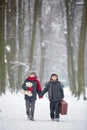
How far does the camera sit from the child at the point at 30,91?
9773 millimetres

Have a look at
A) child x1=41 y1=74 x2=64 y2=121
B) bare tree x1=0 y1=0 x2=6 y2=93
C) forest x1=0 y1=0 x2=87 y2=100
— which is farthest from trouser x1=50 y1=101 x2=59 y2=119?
bare tree x1=0 y1=0 x2=6 y2=93

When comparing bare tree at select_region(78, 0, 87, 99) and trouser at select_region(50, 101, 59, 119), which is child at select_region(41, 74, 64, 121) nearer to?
trouser at select_region(50, 101, 59, 119)

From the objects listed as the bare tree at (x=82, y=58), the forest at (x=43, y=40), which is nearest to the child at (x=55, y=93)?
the forest at (x=43, y=40)

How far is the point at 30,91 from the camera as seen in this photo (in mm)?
9789

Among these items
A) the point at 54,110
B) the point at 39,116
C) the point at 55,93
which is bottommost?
the point at 39,116

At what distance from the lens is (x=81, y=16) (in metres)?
13.0

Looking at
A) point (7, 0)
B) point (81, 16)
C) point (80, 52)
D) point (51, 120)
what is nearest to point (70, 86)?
point (80, 52)

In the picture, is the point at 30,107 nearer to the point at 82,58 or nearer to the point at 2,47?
the point at 2,47

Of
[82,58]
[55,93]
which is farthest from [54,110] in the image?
[82,58]

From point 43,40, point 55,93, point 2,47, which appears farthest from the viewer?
point 43,40

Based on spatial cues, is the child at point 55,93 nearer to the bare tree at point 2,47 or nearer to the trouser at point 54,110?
the trouser at point 54,110

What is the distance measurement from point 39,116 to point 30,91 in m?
0.65

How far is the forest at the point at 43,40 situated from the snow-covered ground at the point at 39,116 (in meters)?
1.10

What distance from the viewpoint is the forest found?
500 inches
